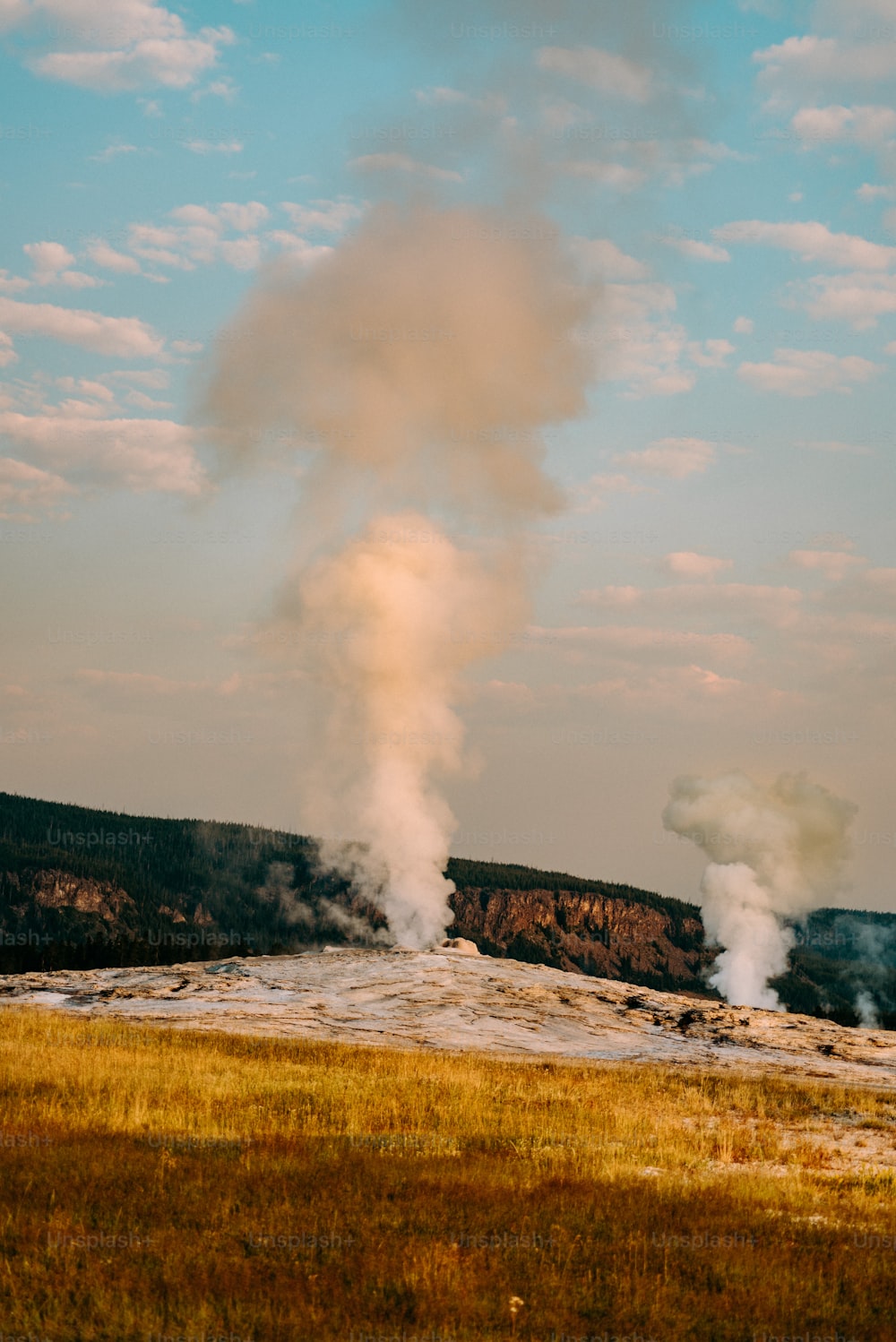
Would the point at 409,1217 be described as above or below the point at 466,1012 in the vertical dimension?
above

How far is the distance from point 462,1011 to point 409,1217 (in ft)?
117

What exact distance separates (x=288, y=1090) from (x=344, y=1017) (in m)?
23.6

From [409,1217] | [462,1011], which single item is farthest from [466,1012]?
[409,1217]

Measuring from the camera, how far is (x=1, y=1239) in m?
11.2

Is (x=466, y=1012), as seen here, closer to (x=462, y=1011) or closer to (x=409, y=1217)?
(x=462, y=1011)

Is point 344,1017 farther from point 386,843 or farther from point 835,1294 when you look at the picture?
Answer: point 386,843

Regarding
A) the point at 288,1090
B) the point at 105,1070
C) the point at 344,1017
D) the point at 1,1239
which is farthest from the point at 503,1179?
the point at 344,1017

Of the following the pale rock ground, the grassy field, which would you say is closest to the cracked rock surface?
the pale rock ground

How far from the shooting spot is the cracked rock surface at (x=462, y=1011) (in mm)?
39500

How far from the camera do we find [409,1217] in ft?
40.7

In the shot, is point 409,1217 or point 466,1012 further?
point 466,1012

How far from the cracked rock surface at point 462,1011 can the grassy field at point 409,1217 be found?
1698 centimetres

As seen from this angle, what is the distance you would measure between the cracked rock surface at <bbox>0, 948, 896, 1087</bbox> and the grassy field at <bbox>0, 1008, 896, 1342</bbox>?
16983mm

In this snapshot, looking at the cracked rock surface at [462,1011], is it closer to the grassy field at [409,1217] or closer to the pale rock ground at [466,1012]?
the pale rock ground at [466,1012]
